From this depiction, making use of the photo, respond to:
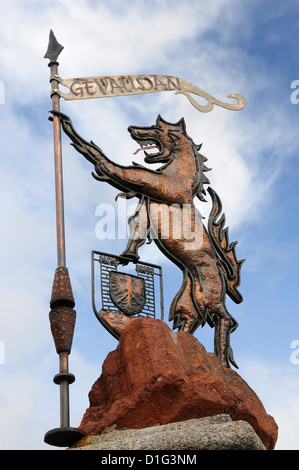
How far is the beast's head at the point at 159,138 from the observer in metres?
10.2

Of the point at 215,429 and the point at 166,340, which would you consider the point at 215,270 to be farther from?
the point at 215,429

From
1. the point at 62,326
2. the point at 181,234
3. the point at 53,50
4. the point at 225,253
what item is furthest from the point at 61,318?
the point at 53,50

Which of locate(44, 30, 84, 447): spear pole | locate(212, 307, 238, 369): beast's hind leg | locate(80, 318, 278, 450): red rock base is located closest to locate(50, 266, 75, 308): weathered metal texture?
locate(44, 30, 84, 447): spear pole

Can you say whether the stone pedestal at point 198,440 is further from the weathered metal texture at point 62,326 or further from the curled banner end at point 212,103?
the curled banner end at point 212,103

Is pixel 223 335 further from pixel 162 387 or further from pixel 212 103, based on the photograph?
pixel 212 103

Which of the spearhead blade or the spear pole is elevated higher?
the spearhead blade

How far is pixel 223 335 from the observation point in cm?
953

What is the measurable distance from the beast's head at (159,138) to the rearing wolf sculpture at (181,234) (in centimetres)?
1

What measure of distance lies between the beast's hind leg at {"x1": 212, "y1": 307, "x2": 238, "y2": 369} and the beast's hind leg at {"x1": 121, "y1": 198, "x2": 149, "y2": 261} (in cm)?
116

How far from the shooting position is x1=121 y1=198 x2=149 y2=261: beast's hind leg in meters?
9.32

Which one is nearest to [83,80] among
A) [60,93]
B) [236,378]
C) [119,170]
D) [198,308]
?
[60,93]

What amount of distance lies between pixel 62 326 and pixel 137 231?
5.74 feet

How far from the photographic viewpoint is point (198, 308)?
9.47 metres

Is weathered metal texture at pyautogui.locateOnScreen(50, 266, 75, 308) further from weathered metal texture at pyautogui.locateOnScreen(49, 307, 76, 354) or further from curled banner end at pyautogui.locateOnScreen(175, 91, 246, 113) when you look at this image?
curled banner end at pyautogui.locateOnScreen(175, 91, 246, 113)
